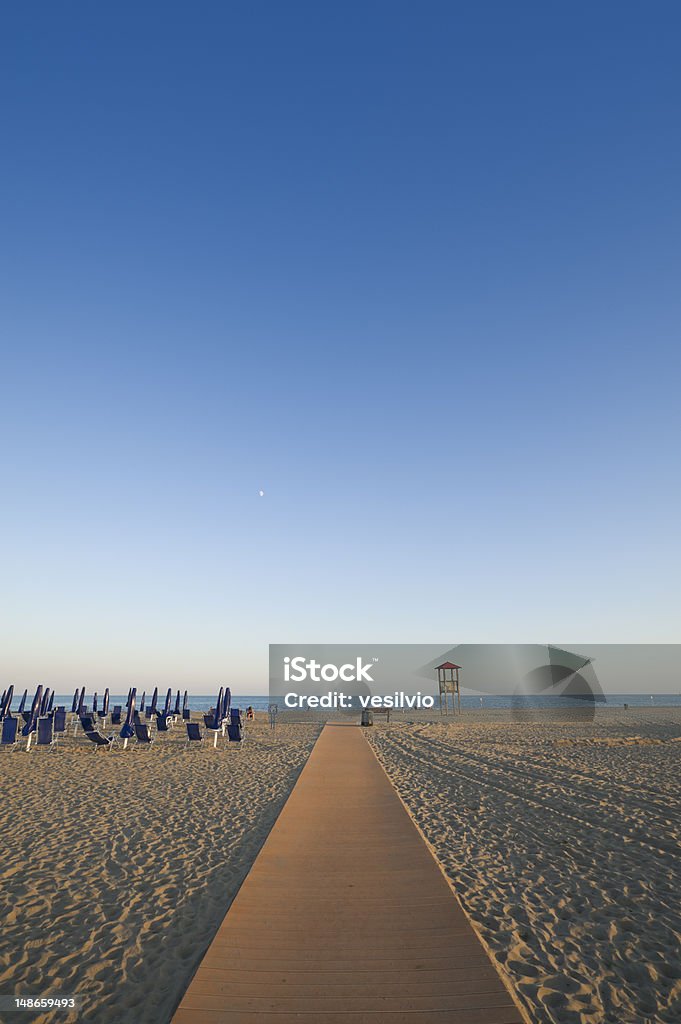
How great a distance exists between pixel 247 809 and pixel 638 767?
9.13 meters

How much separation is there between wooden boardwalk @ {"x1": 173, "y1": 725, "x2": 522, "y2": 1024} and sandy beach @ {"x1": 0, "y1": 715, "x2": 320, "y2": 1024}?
374 mm

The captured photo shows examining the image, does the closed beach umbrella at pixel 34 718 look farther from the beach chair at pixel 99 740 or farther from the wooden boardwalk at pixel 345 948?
the wooden boardwalk at pixel 345 948

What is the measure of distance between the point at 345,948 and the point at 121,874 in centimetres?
302

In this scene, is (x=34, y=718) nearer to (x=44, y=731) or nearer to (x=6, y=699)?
(x=44, y=731)

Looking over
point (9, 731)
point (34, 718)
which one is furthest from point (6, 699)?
point (9, 731)

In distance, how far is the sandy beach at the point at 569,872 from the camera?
3.56m

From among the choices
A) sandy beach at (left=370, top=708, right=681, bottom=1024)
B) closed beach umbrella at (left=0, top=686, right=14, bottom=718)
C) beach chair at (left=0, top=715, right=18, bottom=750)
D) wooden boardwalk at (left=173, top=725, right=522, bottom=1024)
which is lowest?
sandy beach at (left=370, top=708, right=681, bottom=1024)

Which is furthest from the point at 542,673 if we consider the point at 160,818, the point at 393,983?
the point at 393,983

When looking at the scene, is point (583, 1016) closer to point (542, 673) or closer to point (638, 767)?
point (638, 767)

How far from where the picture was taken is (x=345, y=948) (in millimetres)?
3684

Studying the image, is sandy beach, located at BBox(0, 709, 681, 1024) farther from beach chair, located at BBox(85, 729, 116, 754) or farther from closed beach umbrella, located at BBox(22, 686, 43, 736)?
closed beach umbrella, located at BBox(22, 686, 43, 736)

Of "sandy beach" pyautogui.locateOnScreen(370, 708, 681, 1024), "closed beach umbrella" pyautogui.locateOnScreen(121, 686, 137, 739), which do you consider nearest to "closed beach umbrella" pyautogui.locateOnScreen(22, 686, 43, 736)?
"closed beach umbrella" pyautogui.locateOnScreen(121, 686, 137, 739)

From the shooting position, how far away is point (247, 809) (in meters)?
8.16

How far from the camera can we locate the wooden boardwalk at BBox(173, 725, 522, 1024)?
10.0ft
